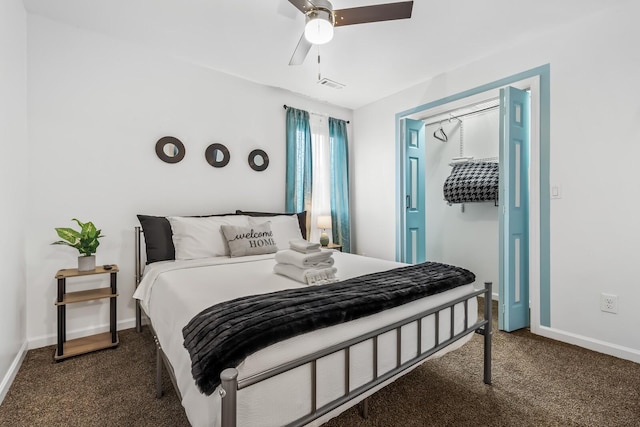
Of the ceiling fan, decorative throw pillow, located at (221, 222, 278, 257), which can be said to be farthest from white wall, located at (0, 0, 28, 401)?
the ceiling fan

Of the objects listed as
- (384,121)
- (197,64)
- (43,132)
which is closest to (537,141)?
(384,121)

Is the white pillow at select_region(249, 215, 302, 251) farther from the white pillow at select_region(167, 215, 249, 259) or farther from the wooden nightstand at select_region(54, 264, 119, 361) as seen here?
the wooden nightstand at select_region(54, 264, 119, 361)

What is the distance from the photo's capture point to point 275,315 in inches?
44.6

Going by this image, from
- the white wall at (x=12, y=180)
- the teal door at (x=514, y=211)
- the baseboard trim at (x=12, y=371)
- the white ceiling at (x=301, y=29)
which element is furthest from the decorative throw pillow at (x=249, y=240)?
the teal door at (x=514, y=211)

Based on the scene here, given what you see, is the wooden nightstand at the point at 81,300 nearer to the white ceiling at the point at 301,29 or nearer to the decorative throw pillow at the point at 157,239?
the decorative throw pillow at the point at 157,239

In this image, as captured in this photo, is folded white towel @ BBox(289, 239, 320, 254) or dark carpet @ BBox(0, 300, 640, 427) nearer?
dark carpet @ BBox(0, 300, 640, 427)

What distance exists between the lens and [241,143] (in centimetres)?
353

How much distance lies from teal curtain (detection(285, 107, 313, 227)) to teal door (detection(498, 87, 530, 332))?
7.12ft

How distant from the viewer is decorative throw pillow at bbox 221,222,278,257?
266 centimetres

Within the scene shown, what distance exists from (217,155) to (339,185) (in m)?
1.73

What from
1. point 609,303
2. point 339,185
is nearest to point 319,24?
point 339,185

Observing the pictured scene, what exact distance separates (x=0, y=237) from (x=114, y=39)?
194 centimetres

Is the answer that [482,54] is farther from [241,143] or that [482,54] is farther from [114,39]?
[114,39]

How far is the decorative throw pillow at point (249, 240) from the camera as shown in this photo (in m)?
2.66
